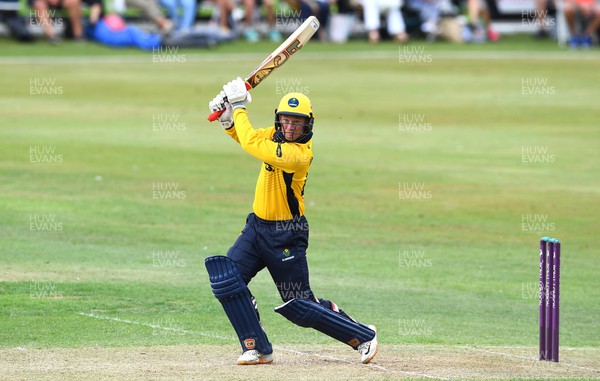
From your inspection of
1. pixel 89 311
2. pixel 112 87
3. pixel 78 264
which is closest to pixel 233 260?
pixel 89 311

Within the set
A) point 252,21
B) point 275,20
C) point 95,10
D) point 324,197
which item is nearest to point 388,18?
point 275,20

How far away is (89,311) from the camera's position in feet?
39.0

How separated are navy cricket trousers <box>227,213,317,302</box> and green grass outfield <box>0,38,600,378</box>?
1552 mm

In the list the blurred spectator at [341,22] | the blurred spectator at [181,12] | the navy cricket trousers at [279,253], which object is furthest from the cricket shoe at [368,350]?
the blurred spectator at [341,22]

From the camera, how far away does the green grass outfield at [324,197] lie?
1231 centimetres

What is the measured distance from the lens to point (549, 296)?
9.76m

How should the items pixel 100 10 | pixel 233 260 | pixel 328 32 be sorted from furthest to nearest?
pixel 328 32 → pixel 100 10 → pixel 233 260

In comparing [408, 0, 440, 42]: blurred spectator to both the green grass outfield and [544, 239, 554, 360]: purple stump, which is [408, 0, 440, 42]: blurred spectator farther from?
[544, 239, 554, 360]: purple stump

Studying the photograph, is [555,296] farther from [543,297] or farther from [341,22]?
[341,22]

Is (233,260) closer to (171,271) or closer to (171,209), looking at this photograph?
(171,271)

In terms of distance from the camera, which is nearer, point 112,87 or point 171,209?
point 171,209

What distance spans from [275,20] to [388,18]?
4.05 metres

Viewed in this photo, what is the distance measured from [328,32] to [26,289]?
1162 inches

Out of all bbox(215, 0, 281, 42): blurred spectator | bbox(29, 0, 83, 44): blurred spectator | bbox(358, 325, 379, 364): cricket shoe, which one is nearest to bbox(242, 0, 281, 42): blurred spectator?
Answer: bbox(215, 0, 281, 42): blurred spectator
